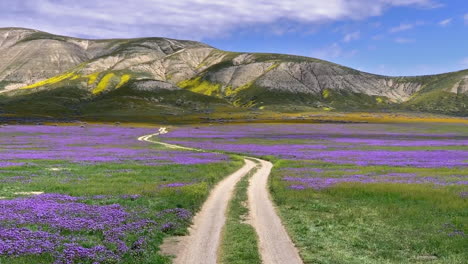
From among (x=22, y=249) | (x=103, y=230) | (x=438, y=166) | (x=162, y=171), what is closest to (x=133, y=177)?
(x=162, y=171)

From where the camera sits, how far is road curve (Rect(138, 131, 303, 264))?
53.9ft

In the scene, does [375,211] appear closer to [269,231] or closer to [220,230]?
[269,231]

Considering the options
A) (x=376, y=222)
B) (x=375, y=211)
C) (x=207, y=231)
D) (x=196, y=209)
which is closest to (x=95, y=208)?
(x=196, y=209)

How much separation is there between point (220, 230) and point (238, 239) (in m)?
2.15

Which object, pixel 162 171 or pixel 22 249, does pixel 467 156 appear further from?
pixel 22 249

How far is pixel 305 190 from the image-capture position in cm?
3150

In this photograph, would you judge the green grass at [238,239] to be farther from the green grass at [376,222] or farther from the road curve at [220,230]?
the green grass at [376,222]

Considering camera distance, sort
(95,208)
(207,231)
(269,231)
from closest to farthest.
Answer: (207,231), (269,231), (95,208)

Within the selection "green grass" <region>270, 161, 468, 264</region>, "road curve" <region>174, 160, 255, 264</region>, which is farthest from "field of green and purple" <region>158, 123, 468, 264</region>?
"road curve" <region>174, 160, 255, 264</region>

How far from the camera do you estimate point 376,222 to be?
73.0 ft

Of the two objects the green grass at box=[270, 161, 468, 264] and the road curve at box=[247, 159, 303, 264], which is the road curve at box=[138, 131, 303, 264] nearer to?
the road curve at box=[247, 159, 303, 264]

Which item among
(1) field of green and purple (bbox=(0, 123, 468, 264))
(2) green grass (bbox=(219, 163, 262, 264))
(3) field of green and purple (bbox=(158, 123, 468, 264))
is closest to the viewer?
(2) green grass (bbox=(219, 163, 262, 264))

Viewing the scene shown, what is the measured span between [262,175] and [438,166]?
21772 millimetres

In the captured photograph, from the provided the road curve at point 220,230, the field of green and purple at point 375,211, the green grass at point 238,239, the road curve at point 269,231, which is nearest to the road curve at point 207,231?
the road curve at point 220,230
